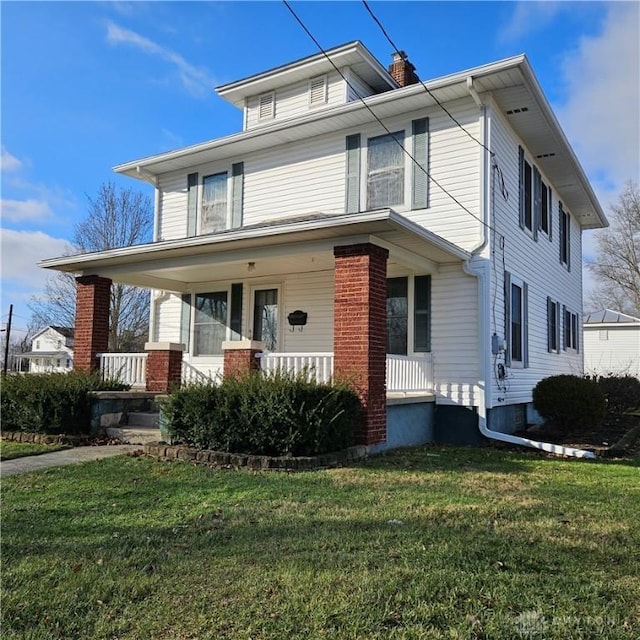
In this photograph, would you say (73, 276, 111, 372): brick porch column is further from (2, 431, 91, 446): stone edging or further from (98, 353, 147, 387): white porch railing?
(2, 431, 91, 446): stone edging

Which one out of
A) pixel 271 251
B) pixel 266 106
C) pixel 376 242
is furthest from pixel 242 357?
pixel 266 106

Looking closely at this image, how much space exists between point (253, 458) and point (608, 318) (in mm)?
29349

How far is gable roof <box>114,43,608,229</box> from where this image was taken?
30.6ft

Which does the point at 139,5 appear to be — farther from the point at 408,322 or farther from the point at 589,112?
the point at 589,112

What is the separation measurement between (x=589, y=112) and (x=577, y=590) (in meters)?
13.7

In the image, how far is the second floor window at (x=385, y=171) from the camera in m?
10.6

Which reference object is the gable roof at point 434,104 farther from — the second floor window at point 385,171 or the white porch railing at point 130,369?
the white porch railing at point 130,369

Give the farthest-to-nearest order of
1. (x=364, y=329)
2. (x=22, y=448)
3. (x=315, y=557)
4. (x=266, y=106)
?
(x=266, y=106) < (x=22, y=448) < (x=364, y=329) < (x=315, y=557)

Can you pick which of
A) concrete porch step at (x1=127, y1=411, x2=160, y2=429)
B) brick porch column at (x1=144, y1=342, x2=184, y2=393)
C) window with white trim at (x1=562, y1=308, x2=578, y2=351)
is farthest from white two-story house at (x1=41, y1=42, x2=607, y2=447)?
window with white trim at (x1=562, y1=308, x2=578, y2=351)

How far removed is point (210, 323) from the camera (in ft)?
42.9

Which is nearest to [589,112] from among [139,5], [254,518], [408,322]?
[408,322]

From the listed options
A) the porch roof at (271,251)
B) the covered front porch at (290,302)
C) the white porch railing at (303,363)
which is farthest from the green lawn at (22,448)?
the porch roof at (271,251)

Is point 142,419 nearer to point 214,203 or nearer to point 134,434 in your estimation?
point 134,434

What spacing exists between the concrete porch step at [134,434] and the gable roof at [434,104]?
6.34 m
